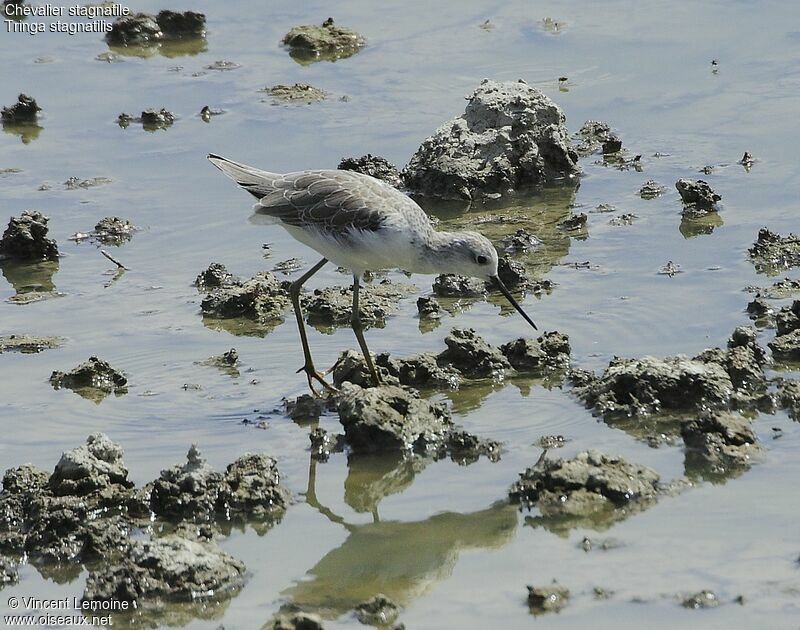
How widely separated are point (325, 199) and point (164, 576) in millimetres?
3595

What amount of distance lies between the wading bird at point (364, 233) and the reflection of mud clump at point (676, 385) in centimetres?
108

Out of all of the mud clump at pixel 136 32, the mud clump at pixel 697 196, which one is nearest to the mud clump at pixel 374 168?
the mud clump at pixel 697 196

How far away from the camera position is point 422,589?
7219mm

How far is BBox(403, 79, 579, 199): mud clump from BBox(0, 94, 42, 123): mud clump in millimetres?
4784

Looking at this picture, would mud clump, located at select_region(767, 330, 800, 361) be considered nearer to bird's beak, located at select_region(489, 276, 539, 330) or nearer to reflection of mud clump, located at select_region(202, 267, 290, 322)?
bird's beak, located at select_region(489, 276, 539, 330)

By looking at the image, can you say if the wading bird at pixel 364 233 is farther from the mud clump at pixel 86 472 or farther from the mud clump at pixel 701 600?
the mud clump at pixel 701 600

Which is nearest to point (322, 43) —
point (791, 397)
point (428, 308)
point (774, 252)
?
point (428, 308)

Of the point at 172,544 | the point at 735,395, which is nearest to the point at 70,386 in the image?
the point at 172,544

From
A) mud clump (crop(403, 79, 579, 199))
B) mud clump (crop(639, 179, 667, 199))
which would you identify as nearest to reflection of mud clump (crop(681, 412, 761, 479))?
mud clump (crop(639, 179, 667, 199))

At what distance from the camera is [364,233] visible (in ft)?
32.2

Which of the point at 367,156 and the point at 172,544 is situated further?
the point at 367,156

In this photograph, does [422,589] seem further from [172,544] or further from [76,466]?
[76,466]

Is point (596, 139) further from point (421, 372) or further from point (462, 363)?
point (421, 372)

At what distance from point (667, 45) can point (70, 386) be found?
926cm
